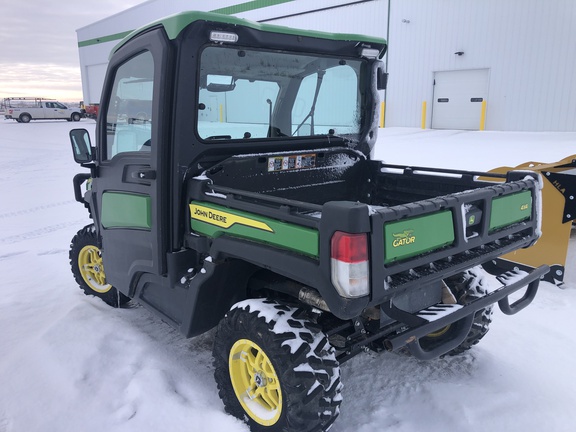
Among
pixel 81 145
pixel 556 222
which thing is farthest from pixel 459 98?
pixel 81 145

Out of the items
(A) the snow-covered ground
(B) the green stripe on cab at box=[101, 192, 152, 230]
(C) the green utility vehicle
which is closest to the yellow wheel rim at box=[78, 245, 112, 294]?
(A) the snow-covered ground

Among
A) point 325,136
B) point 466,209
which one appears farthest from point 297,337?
point 325,136

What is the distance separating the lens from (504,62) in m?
15.6

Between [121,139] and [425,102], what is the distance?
16.3 m

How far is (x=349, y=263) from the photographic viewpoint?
190 centimetres

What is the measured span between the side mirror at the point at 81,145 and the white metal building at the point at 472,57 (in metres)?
14.9

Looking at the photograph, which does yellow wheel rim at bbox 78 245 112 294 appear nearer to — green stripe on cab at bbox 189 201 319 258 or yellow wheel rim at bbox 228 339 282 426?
green stripe on cab at bbox 189 201 319 258

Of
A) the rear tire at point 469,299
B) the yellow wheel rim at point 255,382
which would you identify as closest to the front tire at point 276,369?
the yellow wheel rim at point 255,382

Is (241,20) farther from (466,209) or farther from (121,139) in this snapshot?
(466,209)

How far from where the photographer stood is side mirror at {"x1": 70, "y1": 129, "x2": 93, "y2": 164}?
3332 millimetres

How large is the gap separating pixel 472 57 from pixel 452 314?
16090 mm

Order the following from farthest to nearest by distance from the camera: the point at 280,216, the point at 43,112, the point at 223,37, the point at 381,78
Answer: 1. the point at 43,112
2. the point at 381,78
3. the point at 223,37
4. the point at 280,216

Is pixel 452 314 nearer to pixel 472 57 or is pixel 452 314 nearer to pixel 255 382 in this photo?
pixel 255 382

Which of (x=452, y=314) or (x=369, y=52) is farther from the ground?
(x=369, y=52)
